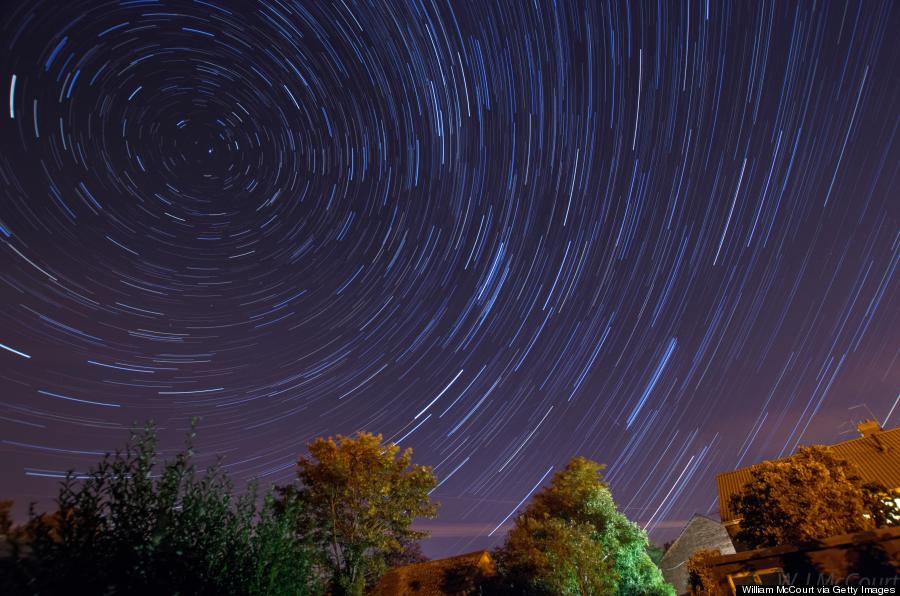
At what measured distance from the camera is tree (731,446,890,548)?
549 inches

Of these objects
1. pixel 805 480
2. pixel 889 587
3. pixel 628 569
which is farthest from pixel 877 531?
pixel 628 569

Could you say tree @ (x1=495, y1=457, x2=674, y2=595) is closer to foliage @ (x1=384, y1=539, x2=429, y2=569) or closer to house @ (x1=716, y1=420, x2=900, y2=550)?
house @ (x1=716, y1=420, x2=900, y2=550)

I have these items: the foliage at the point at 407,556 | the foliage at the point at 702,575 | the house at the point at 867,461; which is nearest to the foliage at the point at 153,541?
the foliage at the point at 702,575

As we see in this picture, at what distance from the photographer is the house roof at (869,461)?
25062 mm

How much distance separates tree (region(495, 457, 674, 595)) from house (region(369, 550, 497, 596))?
4.41 meters

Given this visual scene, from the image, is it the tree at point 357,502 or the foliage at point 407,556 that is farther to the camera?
the foliage at point 407,556

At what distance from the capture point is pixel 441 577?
3369 cm

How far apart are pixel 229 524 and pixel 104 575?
2.96 m

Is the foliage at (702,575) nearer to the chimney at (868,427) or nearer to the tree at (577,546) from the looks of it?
the tree at (577,546)

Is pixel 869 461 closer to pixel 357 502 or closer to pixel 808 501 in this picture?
pixel 808 501

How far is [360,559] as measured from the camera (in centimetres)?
2512

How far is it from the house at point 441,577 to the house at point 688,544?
64.5ft

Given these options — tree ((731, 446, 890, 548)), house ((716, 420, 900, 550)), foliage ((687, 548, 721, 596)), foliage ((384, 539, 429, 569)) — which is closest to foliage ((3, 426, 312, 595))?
foliage ((687, 548, 721, 596))

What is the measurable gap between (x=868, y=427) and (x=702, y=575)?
103ft
